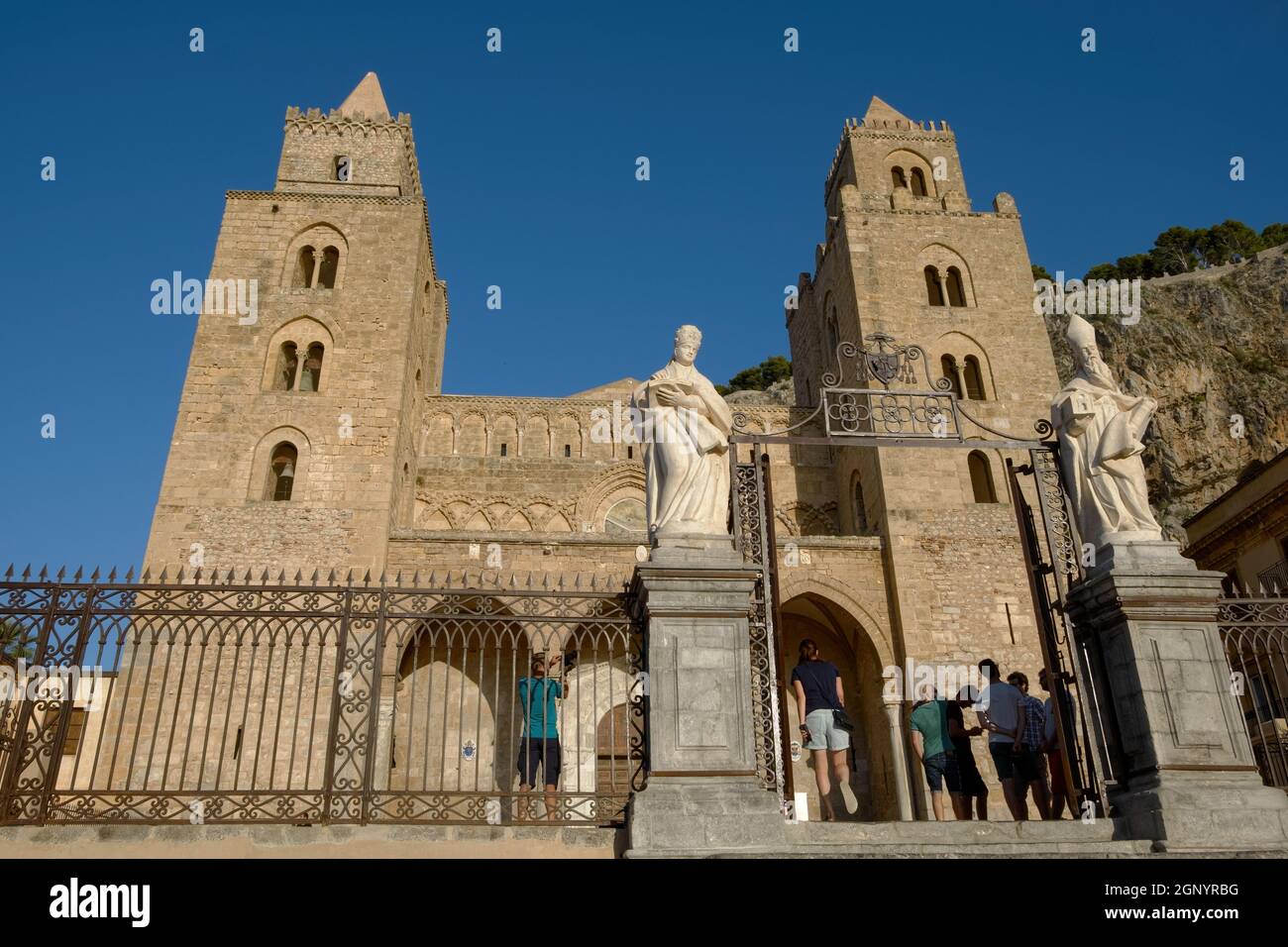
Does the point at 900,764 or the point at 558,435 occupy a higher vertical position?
the point at 558,435

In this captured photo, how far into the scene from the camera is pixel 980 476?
21.4 meters

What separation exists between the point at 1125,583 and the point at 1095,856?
6.68ft

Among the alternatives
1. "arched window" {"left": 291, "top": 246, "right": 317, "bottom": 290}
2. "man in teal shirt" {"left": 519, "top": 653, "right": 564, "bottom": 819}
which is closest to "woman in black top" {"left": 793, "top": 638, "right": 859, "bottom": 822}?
"man in teal shirt" {"left": 519, "top": 653, "right": 564, "bottom": 819}

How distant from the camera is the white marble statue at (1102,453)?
24.2 feet

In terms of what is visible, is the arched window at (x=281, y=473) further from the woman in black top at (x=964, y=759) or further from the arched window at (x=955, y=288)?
the arched window at (x=955, y=288)

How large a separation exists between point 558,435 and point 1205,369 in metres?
25.2

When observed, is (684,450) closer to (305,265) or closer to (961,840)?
(961,840)

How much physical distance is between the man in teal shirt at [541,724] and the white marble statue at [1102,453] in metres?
4.22

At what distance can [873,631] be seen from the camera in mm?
18469

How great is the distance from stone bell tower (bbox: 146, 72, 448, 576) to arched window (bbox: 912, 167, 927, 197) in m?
13.0


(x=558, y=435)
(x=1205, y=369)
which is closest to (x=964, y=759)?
(x=558, y=435)

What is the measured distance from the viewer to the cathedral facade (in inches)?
725
